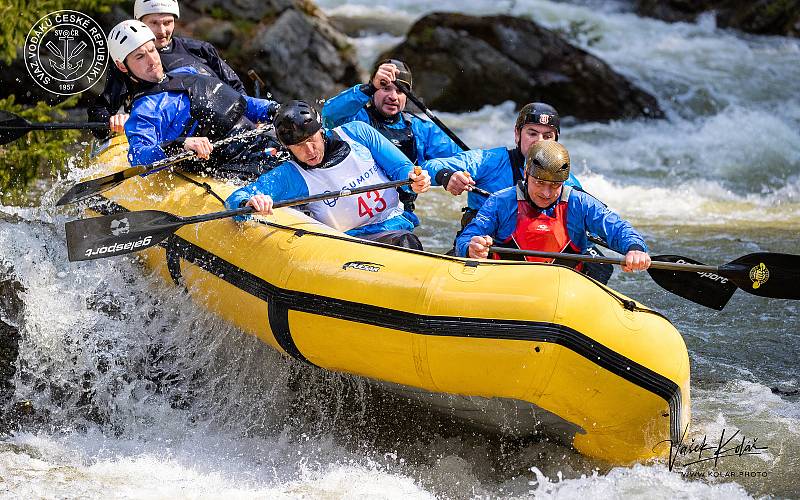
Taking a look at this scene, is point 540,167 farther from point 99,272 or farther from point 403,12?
point 403,12

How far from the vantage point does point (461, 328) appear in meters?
4.16

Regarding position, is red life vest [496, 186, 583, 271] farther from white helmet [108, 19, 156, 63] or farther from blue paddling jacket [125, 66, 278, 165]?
white helmet [108, 19, 156, 63]

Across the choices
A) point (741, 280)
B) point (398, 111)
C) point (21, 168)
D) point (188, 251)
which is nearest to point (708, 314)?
point (741, 280)

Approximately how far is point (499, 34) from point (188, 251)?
8.77m

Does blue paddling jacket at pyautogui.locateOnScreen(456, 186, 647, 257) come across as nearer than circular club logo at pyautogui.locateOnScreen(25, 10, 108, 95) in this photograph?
Yes

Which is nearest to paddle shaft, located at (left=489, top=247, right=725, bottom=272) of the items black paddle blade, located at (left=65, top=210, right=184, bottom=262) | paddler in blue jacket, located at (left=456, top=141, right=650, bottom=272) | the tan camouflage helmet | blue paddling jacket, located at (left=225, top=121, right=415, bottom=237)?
paddler in blue jacket, located at (left=456, top=141, right=650, bottom=272)

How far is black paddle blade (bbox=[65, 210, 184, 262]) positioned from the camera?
490 centimetres

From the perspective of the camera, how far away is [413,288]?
14.2 ft

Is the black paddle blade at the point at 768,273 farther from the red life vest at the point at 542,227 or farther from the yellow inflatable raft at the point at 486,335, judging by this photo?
the red life vest at the point at 542,227

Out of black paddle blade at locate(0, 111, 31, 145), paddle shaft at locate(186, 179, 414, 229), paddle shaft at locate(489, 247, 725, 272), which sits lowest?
paddle shaft at locate(489, 247, 725, 272)

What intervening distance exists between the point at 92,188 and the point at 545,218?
8.53 ft

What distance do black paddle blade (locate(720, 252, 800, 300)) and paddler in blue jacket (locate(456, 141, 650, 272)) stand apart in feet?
1.77

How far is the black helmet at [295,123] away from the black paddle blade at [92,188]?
1.11 m

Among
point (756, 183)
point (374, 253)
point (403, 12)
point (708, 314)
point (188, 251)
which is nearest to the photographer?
point (374, 253)
